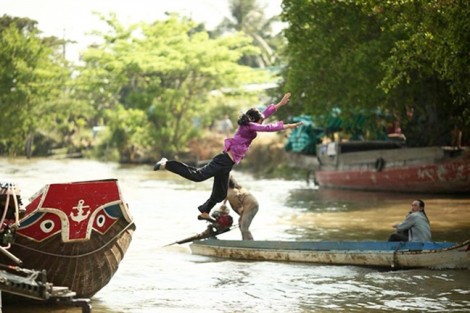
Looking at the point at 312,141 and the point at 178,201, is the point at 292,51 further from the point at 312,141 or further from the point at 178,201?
the point at 312,141

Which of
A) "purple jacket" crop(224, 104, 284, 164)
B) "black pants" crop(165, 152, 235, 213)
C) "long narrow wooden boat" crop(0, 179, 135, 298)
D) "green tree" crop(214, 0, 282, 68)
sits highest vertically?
"green tree" crop(214, 0, 282, 68)

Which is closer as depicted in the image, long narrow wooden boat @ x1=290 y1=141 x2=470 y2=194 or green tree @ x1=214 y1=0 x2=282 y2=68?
long narrow wooden boat @ x1=290 y1=141 x2=470 y2=194

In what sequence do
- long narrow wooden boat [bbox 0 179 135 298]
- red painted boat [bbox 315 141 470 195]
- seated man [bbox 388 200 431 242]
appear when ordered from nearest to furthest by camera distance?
long narrow wooden boat [bbox 0 179 135 298] → seated man [bbox 388 200 431 242] → red painted boat [bbox 315 141 470 195]

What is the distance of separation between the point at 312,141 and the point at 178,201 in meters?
13.5

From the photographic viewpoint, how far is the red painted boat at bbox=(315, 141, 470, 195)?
26625 mm

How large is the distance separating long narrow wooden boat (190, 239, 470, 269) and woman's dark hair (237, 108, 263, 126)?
8.61 feet

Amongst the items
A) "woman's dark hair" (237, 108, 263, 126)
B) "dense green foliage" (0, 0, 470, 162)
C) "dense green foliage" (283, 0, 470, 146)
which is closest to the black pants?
"woman's dark hair" (237, 108, 263, 126)

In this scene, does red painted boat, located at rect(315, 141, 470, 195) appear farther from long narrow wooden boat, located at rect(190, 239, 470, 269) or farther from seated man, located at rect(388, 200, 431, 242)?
long narrow wooden boat, located at rect(190, 239, 470, 269)

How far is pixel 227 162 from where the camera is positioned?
1320 centimetres

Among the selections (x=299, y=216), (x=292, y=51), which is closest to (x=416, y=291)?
(x=299, y=216)

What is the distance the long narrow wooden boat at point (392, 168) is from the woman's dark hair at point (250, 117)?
573 inches

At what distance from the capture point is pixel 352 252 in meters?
13.9

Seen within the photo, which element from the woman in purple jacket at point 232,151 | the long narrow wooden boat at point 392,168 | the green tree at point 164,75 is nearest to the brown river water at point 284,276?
the long narrow wooden boat at point 392,168

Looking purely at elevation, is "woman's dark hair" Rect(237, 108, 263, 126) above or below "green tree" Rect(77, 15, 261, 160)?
Answer: below
